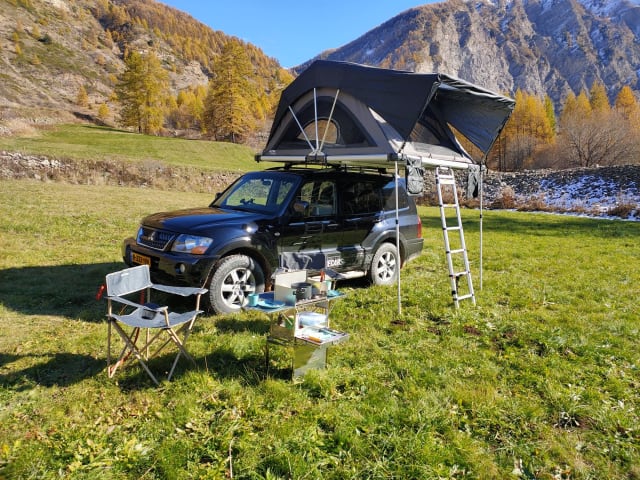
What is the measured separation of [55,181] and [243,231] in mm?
18636

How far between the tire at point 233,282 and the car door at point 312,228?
488 mm

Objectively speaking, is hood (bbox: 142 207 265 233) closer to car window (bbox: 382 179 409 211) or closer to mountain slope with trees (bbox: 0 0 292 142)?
car window (bbox: 382 179 409 211)

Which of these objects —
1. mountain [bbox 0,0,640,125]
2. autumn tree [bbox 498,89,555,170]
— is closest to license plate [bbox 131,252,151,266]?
autumn tree [bbox 498,89,555,170]

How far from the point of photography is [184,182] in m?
24.0

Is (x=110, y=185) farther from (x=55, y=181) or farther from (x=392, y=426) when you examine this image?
(x=392, y=426)

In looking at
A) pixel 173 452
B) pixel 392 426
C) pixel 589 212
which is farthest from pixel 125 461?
pixel 589 212

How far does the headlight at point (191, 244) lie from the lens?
503 cm

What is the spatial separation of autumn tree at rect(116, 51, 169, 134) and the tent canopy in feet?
183

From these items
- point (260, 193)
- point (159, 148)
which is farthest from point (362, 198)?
point (159, 148)

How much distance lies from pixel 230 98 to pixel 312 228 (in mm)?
50249

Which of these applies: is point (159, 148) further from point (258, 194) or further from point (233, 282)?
point (233, 282)

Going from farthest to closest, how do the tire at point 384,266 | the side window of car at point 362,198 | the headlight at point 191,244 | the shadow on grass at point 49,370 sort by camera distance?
the tire at point 384,266
the side window of car at point 362,198
the headlight at point 191,244
the shadow on grass at point 49,370

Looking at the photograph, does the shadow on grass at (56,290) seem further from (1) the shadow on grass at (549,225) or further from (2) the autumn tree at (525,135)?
(2) the autumn tree at (525,135)

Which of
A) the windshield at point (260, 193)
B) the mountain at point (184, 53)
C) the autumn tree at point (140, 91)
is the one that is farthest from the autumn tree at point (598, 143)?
the mountain at point (184, 53)
